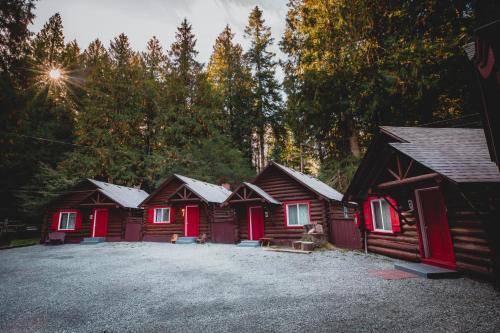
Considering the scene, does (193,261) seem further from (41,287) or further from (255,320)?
(255,320)

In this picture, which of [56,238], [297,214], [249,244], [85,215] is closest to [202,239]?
[249,244]

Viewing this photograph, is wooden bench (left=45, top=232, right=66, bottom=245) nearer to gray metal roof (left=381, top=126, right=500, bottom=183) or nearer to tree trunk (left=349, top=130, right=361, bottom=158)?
gray metal roof (left=381, top=126, right=500, bottom=183)

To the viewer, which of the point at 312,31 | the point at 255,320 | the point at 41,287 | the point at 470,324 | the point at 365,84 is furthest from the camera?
the point at 312,31

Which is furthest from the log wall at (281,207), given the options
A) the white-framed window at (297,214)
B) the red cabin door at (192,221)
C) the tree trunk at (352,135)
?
the tree trunk at (352,135)

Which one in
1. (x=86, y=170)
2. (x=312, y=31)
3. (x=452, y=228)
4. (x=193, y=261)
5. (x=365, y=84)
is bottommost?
(x=193, y=261)

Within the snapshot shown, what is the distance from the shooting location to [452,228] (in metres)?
7.71

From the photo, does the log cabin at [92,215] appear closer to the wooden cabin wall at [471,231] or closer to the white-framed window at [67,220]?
the white-framed window at [67,220]

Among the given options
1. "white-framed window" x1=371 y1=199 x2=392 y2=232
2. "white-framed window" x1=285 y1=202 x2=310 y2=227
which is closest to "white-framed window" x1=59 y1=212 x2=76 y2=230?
"white-framed window" x1=285 y1=202 x2=310 y2=227

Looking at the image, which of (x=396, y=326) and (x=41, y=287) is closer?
(x=396, y=326)

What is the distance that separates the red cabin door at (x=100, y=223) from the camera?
22.0m

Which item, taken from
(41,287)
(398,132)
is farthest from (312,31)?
(41,287)

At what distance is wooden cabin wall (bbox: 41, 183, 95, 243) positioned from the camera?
867 inches

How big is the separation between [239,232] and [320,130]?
11.5 metres

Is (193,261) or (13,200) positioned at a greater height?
(13,200)
